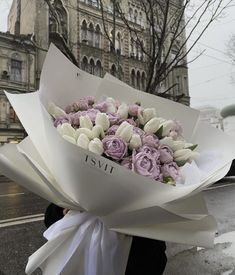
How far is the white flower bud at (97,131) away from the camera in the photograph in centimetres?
131

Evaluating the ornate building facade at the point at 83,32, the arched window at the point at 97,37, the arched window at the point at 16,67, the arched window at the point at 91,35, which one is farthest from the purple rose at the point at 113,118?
the arched window at the point at 97,37

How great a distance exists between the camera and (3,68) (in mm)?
23797

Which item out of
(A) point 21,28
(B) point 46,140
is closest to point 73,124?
(B) point 46,140

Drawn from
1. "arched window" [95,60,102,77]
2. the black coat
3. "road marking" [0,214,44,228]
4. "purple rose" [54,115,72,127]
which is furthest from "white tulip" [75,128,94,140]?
"arched window" [95,60,102,77]

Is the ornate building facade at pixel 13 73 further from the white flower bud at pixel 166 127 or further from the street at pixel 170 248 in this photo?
the white flower bud at pixel 166 127

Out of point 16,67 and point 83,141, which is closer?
point 83,141

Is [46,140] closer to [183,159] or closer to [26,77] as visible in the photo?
[183,159]

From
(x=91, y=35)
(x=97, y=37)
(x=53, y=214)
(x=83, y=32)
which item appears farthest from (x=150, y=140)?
(x=97, y=37)

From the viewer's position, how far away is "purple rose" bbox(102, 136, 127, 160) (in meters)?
1.24

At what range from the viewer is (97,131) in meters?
1.31

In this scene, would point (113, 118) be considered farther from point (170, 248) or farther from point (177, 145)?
point (170, 248)

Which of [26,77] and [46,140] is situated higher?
[26,77]

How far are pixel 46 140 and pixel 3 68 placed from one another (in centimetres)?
2414

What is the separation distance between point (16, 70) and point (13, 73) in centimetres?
36
